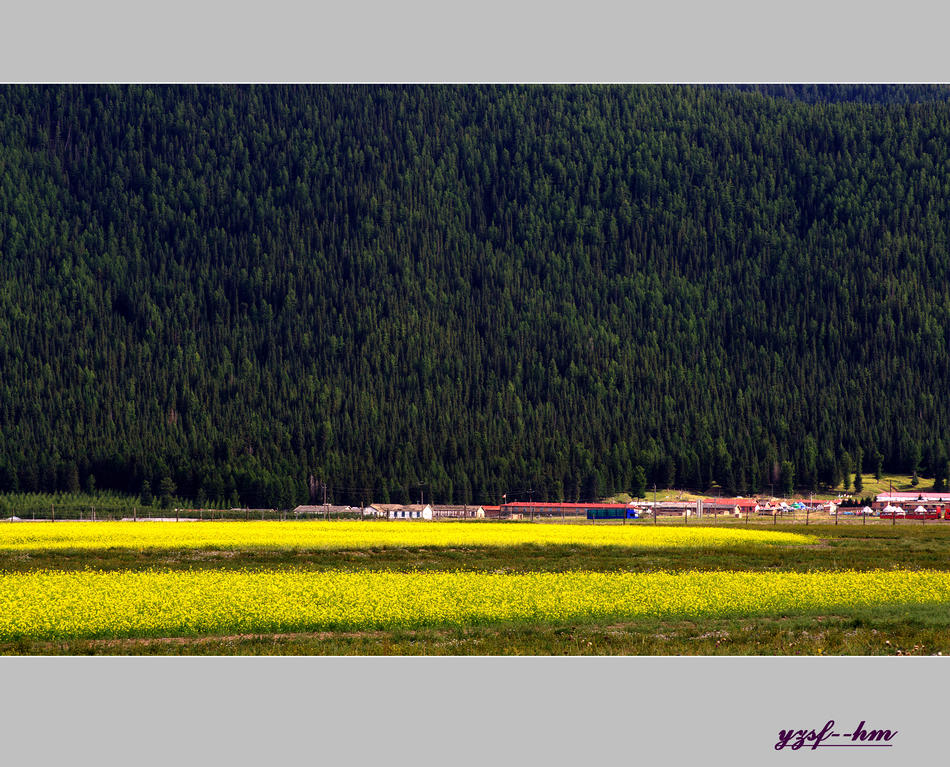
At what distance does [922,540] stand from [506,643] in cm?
6587

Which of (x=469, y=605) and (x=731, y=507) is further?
(x=731, y=507)

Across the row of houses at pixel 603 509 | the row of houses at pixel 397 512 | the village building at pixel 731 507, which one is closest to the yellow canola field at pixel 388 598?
the row of houses at pixel 397 512

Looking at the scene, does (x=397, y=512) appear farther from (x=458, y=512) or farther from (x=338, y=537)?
(x=338, y=537)

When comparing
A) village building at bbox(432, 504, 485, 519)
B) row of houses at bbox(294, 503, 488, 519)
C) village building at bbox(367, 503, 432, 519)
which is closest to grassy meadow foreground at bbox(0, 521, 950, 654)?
row of houses at bbox(294, 503, 488, 519)

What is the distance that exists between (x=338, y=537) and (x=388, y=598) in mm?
45911

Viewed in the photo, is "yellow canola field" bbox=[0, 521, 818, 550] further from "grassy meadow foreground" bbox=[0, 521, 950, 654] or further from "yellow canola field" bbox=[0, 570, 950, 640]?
"yellow canola field" bbox=[0, 570, 950, 640]

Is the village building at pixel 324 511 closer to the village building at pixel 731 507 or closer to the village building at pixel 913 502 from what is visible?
the village building at pixel 731 507

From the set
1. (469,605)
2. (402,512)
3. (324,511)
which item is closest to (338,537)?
(469,605)

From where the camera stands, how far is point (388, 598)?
50.7 meters

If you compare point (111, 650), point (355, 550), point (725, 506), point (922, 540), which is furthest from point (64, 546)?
point (725, 506)

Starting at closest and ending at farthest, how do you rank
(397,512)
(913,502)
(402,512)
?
(397,512), (402,512), (913,502)

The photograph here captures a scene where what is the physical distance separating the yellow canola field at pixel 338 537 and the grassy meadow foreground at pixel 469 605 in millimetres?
8222

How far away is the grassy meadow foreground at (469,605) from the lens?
43906 mm

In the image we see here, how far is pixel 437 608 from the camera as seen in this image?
1916 inches
